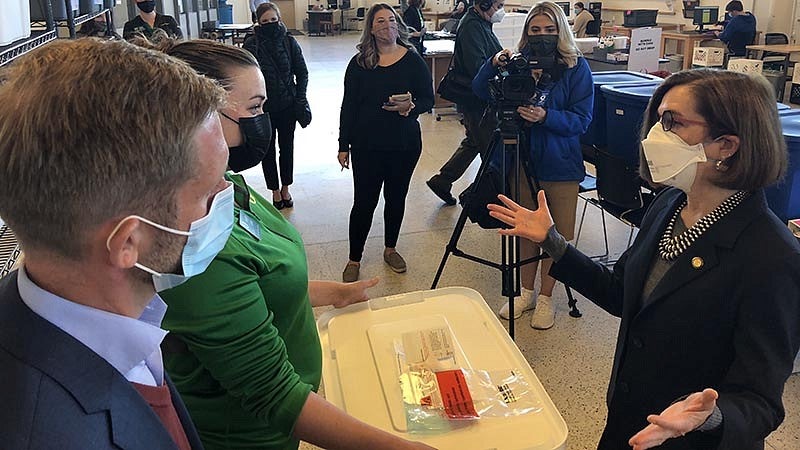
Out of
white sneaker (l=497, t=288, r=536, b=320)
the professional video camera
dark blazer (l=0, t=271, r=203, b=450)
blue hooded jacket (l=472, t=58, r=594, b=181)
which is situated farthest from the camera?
white sneaker (l=497, t=288, r=536, b=320)

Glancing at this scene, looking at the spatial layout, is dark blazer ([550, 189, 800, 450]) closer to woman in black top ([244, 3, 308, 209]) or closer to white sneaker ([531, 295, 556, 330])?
white sneaker ([531, 295, 556, 330])

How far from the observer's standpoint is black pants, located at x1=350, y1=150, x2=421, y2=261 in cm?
323

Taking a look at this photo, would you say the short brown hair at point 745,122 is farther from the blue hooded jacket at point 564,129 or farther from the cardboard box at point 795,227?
the blue hooded jacket at point 564,129

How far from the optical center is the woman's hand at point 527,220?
1.56m

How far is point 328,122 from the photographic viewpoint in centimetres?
738

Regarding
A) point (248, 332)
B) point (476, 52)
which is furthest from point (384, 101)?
point (248, 332)

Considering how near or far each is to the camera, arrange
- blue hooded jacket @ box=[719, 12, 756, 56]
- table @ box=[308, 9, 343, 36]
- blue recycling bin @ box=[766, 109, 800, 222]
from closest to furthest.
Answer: blue recycling bin @ box=[766, 109, 800, 222], blue hooded jacket @ box=[719, 12, 756, 56], table @ box=[308, 9, 343, 36]

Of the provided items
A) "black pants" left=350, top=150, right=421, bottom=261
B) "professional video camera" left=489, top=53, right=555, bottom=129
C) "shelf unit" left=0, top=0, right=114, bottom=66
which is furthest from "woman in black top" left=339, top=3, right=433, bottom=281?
"shelf unit" left=0, top=0, right=114, bottom=66

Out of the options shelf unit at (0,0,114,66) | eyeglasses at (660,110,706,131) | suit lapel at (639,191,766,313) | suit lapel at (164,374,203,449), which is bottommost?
suit lapel at (164,374,203,449)

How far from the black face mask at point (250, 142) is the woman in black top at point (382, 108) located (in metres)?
1.75

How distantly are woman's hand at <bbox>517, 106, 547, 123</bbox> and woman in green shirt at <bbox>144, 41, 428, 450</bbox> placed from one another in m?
1.57

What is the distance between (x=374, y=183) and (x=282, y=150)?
1305 millimetres

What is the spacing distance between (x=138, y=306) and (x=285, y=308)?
1.47ft

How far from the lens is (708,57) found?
18.3 feet
